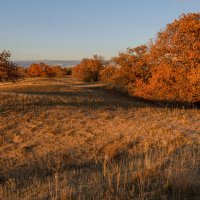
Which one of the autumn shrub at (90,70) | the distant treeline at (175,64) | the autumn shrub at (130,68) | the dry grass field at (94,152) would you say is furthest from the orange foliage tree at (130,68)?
the autumn shrub at (90,70)

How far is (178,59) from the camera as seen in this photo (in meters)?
27.7

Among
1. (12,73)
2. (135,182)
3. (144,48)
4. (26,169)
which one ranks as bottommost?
(26,169)

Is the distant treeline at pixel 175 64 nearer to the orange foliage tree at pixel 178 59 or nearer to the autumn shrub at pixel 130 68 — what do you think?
the orange foliage tree at pixel 178 59

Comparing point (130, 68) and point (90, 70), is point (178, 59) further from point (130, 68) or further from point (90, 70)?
point (90, 70)

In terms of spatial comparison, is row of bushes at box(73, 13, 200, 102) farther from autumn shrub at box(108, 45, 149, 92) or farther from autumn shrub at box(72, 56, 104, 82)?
autumn shrub at box(72, 56, 104, 82)

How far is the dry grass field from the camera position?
25.1 feet

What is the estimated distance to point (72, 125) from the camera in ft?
67.2

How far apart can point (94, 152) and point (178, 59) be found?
1557 centimetres

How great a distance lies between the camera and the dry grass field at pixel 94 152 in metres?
7.64

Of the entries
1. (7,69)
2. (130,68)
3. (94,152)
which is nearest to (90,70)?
(130,68)

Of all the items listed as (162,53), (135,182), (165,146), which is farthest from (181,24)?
(135,182)

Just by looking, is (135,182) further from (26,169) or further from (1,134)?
(1,134)

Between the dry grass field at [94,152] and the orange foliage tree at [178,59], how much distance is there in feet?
10.9

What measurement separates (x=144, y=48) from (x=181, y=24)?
16.1 m
